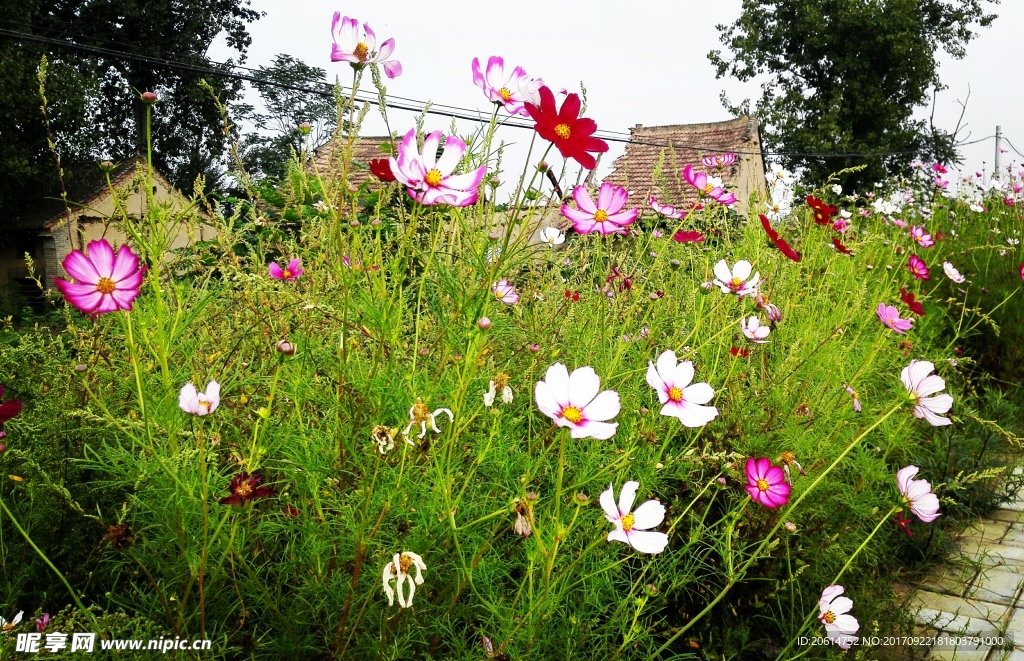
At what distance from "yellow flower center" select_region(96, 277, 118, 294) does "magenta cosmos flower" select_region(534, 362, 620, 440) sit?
0.61m

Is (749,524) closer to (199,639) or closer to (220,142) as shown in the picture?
(199,639)

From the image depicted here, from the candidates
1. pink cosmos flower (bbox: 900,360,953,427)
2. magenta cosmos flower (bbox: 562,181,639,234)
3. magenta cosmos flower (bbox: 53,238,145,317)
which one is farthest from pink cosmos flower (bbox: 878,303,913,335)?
magenta cosmos flower (bbox: 53,238,145,317)

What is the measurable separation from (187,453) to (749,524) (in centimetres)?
132

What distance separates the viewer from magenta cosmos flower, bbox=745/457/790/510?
137cm

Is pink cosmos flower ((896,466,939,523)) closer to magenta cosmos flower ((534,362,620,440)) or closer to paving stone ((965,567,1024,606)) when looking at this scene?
magenta cosmos flower ((534,362,620,440))

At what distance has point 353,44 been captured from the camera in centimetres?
126

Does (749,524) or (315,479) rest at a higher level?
(315,479)

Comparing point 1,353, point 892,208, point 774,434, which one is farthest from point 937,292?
point 1,353

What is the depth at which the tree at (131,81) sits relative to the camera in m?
18.3

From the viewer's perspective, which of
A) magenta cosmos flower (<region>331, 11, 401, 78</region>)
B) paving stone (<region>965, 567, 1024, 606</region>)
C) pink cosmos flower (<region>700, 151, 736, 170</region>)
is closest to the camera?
magenta cosmos flower (<region>331, 11, 401, 78</region>)

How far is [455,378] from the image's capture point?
58.7 inches

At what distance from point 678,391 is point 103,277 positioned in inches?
35.4

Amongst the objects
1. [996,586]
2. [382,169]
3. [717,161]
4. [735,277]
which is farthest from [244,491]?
[996,586]

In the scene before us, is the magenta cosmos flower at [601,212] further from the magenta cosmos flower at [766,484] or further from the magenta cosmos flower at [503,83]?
the magenta cosmos flower at [766,484]
